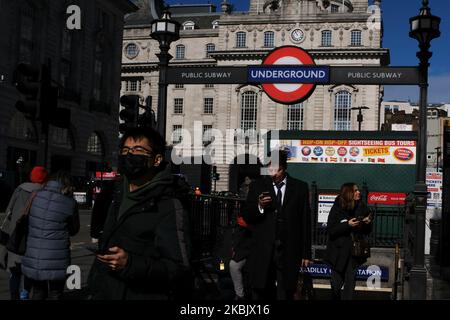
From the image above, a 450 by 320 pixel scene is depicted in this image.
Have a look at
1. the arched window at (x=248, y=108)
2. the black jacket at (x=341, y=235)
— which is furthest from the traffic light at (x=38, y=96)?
the arched window at (x=248, y=108)

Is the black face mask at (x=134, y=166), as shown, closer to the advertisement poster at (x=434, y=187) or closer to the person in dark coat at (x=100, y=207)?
the person in dark coat at (x=100, y=207)

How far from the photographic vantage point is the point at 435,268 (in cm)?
1541

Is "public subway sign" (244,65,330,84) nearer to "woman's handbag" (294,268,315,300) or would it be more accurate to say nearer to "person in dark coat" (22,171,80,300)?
"woman's handbag" (294,268,315,300)

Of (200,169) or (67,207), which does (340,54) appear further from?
(67,207)

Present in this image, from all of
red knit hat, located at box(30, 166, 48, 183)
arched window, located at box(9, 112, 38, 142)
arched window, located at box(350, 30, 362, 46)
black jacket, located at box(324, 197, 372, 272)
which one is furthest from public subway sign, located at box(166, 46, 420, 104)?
arched window, located at box(350, 30, 362, 46)

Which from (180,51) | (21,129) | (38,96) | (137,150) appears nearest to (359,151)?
(38,96)

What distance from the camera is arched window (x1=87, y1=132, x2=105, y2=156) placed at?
53.1 meters

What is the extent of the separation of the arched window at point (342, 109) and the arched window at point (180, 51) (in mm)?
21526

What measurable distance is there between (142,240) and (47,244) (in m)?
3.66

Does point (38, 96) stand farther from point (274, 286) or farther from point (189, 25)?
point (189, 25)

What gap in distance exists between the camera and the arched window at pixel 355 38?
242 ft

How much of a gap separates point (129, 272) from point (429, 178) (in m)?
19.8

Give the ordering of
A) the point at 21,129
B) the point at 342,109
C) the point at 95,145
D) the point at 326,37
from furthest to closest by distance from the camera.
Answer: the point at 342,109 → the point at 326,37 → the point at 95,145 → the point at 21,129

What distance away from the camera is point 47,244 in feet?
21.5
